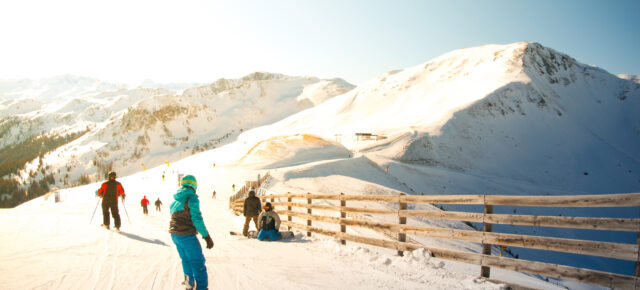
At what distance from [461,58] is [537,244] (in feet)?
387

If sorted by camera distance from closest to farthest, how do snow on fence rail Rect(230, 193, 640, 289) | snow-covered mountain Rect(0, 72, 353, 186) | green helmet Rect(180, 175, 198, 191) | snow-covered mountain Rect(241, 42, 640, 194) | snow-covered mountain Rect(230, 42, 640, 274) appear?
1. snow on fence rail Rect(230, 193, 640, 289)
2. green helmet Rect(180, 175, 198, 191)
3. snow-covered mountain Rect(230, 42, 640, 274)
4. snow-covered mountain Rect(241, 42, 640, 194)
5. snow-covered mountain Rect(0, 72, 353, 186)

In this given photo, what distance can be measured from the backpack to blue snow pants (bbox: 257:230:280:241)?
113 millimetres

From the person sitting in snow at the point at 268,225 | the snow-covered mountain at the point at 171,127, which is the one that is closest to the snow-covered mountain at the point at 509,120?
the person sitting in snow at the point at 268,225

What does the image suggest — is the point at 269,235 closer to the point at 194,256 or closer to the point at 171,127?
the point at 194,256

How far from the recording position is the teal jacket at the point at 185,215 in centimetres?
499

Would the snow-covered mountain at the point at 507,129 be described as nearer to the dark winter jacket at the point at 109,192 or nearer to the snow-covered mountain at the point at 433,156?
the snow-covered mountain at the point at 433,156

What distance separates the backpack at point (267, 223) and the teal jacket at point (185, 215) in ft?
15.7

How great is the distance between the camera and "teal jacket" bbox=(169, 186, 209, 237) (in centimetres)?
499

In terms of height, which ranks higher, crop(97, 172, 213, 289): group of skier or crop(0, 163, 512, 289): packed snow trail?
crop(97, 172, 213, 289): group of skier

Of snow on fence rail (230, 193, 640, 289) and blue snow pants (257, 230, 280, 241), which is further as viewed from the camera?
blue snow pants (257, 230, 280, 241)

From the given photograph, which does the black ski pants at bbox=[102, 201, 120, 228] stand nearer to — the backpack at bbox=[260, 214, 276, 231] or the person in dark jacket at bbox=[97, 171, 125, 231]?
the person in dark jacket at bbox=[97, 171, 125, 231]

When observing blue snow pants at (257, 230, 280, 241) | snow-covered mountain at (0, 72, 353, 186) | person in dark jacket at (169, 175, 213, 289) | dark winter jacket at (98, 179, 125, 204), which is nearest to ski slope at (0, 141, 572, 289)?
blue snow pants at (257, 230, 280, 241)

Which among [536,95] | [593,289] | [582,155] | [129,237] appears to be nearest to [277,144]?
[129,237]

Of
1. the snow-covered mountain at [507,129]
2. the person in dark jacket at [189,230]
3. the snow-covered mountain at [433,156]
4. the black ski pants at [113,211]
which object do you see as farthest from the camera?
the snow-covered mountain at [507,129]
